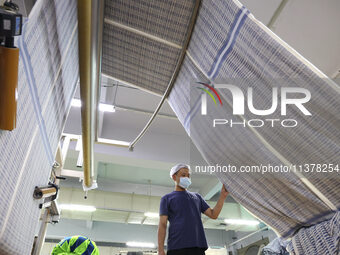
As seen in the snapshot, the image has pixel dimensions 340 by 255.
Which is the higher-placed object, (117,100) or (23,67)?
(117,100)

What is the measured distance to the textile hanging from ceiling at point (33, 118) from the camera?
0.90 m

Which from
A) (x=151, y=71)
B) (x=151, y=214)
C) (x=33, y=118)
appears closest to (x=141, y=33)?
(x=151, y=71)

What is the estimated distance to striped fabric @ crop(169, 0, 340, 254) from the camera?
3.55ft

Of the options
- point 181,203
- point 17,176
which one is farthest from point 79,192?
point 17,176

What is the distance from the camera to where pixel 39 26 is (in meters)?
1.00

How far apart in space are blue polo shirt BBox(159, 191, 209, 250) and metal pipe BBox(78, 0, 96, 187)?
A: 69 centimetres

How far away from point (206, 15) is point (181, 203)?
3.91ft

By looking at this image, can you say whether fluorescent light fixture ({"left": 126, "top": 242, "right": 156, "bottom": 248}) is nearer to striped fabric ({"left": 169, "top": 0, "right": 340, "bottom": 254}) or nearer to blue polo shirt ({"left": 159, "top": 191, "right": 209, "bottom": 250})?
blue polo shirt ({"left": 159, "top": 191, "right": 209, "bottom": 250})

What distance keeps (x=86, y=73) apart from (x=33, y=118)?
13.1 inches

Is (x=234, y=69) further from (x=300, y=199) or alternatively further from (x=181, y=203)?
(x=181, y=203)

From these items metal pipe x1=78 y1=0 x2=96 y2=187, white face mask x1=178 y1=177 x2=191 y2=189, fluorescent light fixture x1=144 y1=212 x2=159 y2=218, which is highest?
fluorescent light fixture x1=144 y1=212 x2=159 y2=218

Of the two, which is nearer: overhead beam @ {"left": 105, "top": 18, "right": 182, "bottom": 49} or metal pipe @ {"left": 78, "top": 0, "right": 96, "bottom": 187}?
metal pipe @ {"left": 78, "top": 0, "right": 96, "bottom": 187}

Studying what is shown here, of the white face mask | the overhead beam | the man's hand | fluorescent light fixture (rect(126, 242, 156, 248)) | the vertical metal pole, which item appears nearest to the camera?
the man's hand

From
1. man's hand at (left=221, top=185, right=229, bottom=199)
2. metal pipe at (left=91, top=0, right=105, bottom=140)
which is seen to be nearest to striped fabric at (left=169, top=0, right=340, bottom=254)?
man's hand at (left=221, top=185, right=229, bottom=199)
